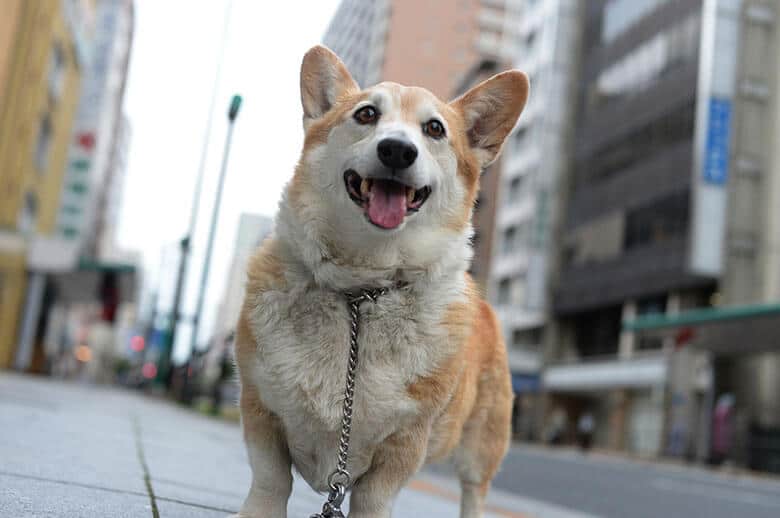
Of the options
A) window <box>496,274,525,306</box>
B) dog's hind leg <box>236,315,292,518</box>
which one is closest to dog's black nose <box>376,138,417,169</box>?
dog's hind leg <box>236,315,292,518</box>

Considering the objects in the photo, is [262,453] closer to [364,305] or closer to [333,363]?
[333,363]

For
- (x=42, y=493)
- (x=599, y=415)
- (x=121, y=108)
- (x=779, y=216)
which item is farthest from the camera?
(x=121, y=108)

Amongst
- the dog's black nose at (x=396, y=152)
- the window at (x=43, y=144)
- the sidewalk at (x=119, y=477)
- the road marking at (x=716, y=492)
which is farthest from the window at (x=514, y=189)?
the dog's black nose at (x=396, y=152)

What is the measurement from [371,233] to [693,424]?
27.8 metres

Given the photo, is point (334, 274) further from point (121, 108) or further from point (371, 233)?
point (121, 108)

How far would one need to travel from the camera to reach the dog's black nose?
8.83 ft

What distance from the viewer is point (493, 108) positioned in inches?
131

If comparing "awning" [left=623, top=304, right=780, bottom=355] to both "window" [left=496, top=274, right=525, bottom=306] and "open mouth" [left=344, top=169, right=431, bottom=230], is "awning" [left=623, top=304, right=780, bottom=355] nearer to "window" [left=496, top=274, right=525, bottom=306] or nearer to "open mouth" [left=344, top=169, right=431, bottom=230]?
"window" [left=496, top=274, right=525, bottom=306]

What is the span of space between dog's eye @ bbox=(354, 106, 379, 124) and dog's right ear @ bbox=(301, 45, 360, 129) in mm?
243

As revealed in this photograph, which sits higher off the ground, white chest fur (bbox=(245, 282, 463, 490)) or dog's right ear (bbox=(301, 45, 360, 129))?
dog's right ear (bbox=(301, 45, 360, 129))

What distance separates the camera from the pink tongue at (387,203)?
2.72 meters

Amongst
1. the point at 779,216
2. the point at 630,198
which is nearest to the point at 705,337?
the point at 779,216

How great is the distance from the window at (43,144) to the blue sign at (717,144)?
21595mm

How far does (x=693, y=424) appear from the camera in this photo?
28141mm
